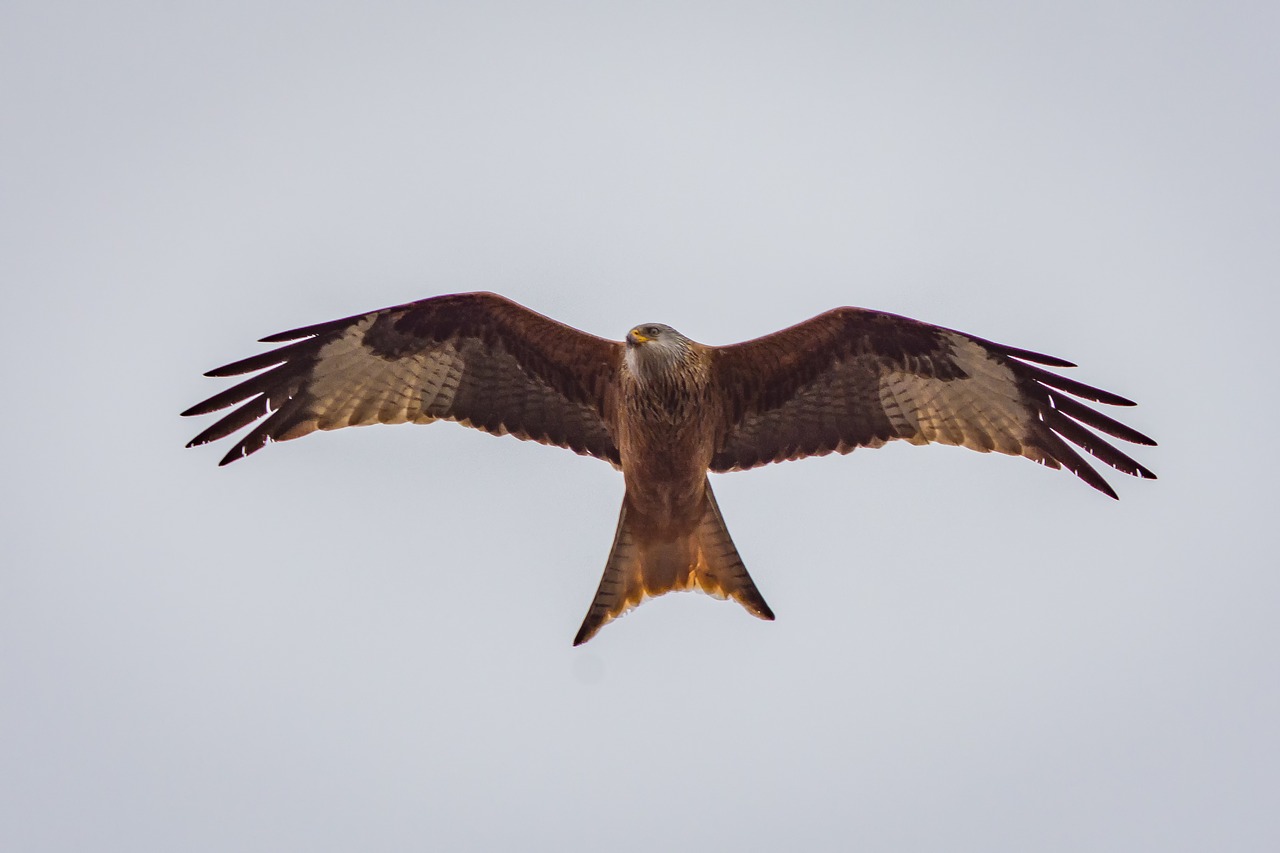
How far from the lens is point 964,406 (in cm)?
727

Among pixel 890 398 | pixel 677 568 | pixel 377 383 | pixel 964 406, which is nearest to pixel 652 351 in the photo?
pixel 677 568

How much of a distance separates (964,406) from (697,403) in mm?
1881

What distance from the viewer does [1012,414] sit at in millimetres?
7238

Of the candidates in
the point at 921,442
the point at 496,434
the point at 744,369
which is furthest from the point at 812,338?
the point at 496,434

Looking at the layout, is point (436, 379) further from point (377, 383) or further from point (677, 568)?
point (677, 568)

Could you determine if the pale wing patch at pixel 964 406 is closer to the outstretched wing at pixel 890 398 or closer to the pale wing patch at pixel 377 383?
the outstretched wing at pixel 890 398

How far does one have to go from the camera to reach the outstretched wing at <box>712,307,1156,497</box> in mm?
7012

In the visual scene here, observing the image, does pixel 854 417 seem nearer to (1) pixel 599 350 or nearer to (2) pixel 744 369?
(2) pixel 744 369

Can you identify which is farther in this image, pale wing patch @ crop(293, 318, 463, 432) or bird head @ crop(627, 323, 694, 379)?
pale wing patch @ crop(293, 318, 463, 432)

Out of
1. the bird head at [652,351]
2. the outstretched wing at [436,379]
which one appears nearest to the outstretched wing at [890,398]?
→ the bird head at [652,351]

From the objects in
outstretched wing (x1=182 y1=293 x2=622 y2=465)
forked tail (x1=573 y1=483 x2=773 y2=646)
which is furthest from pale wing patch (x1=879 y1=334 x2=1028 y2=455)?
outstretched wing (x1=182 y1=293 x2=622 y2=465)

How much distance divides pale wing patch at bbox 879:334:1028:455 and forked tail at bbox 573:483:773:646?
1403 millimetres

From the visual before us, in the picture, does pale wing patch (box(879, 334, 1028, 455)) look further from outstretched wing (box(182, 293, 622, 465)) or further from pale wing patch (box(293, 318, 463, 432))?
pale wing patch (box(293, 318, 463, 432))

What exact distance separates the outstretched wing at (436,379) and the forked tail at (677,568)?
26.4 inches
